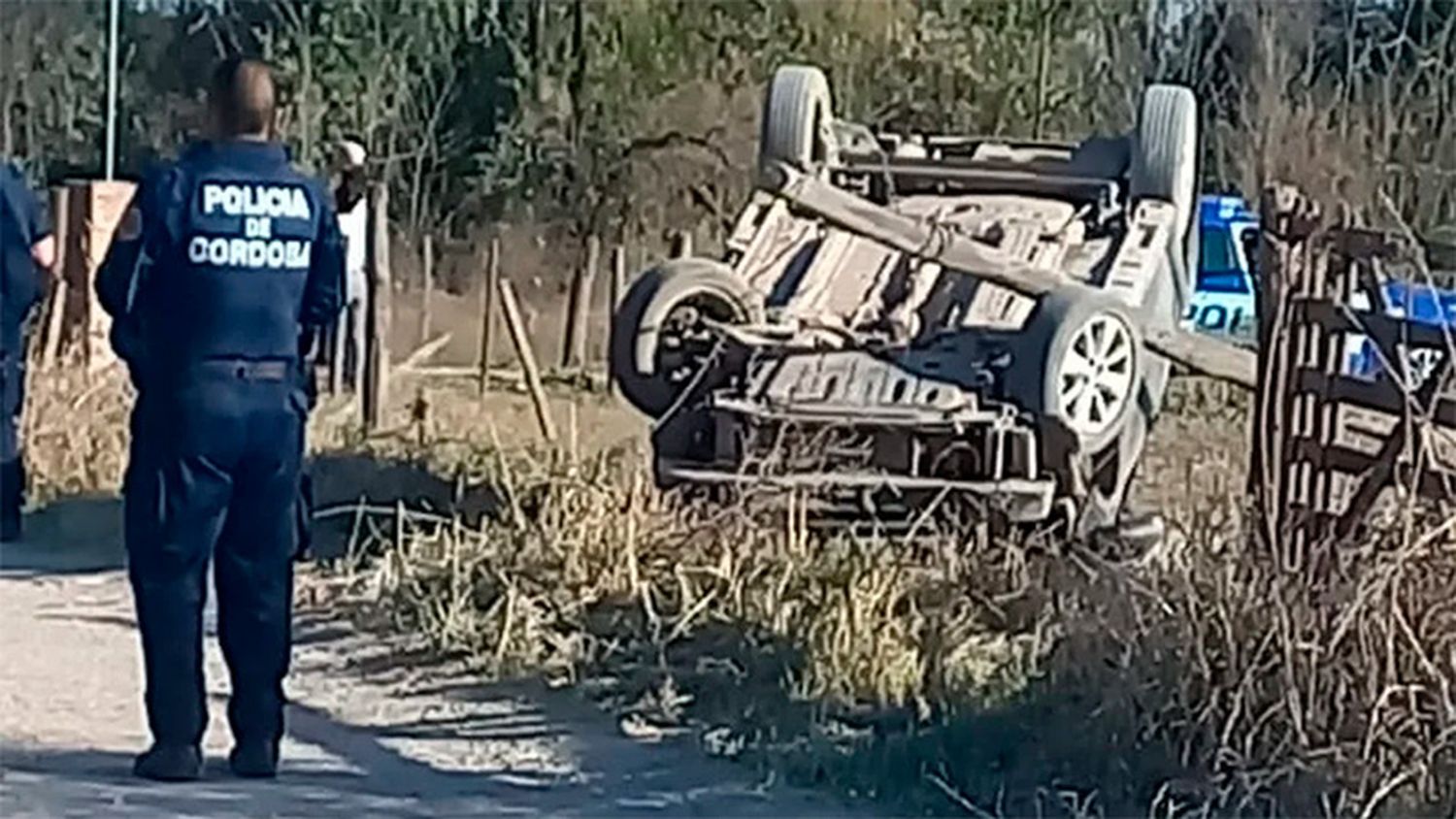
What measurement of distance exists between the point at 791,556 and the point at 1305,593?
3.02 m

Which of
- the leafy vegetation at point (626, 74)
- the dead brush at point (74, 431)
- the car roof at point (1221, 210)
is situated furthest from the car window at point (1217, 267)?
the dead brush at point (74, 431)

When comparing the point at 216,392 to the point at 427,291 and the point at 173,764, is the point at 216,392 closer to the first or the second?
the point at 173,764

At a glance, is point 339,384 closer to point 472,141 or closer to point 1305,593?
point 1305,593

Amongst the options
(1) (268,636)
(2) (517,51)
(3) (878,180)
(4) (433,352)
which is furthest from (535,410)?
(2) (517,51)

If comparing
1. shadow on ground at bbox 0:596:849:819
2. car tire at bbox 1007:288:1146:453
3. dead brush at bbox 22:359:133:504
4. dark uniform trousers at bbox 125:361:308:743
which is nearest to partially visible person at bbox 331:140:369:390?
dead brush at bbox 22:359:133:504

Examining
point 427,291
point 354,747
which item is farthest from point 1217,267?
point 354,747

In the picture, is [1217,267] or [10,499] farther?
[1217,267]

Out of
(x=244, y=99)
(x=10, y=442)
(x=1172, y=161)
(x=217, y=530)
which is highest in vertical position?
(x=244, y=99)

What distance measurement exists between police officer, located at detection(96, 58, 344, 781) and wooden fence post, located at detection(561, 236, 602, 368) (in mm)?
16743

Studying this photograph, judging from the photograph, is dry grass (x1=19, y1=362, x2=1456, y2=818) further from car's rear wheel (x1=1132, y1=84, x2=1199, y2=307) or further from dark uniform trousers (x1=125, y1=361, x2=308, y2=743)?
dark uniform trousers (x1=125, y1=361, x2=308, y2=743)

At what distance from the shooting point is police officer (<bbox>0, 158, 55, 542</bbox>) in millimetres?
13336

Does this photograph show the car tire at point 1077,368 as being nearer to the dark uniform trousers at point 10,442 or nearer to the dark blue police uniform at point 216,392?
the dark blue police uniform at point 216,392

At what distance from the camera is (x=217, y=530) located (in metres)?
8.48

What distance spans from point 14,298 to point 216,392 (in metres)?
5.49
